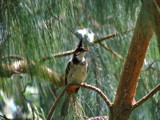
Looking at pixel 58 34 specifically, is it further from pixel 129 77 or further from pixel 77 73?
pixel 77 73

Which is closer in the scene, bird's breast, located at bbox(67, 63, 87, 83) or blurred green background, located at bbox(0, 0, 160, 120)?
blurred green background, located at bbox(0, 0, 160, 120)

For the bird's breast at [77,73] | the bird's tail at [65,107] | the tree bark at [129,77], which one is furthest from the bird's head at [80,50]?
the tree bark at [129,77]

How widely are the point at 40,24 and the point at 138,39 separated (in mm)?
409

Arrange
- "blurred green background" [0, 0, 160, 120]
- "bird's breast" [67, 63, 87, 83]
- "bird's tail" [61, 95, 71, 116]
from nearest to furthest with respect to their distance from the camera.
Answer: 1. "blurred green background" [0, 0, 160, 120]
2. "bird's tail" [61, 95, 71, 116]
3. "bird's breast" [67, 63, 87, 83]

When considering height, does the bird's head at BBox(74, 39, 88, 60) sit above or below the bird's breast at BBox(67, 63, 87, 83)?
above

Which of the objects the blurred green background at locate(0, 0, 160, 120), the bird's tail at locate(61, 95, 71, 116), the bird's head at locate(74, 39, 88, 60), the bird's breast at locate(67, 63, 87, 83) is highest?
the bird's head at locate(74, 39, 88, 60)

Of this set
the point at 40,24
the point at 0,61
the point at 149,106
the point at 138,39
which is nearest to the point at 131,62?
the point at 138,39

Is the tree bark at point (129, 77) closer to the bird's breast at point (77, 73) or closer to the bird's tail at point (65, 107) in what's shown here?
the bird's tail at point (65, 107)

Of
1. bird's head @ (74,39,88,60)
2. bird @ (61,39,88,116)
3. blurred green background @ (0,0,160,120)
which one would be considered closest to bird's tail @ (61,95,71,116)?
blurred green background @ (0,0,160,120)

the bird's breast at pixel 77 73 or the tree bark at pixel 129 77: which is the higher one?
the bird's breast at pixel 77 73

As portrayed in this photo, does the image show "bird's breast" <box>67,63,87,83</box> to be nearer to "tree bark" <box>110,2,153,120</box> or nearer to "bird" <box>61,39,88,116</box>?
"bird" <box>61,39,88,116</box>

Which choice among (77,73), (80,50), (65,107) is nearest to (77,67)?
(77,73)

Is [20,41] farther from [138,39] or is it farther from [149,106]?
[149,106]

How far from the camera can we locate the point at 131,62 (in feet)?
5.83
